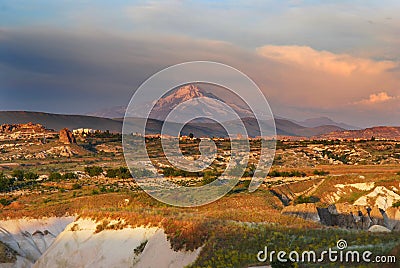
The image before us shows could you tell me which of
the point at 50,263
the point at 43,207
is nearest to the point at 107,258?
the point at 50,263

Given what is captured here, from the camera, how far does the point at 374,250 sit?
2616 centimetres

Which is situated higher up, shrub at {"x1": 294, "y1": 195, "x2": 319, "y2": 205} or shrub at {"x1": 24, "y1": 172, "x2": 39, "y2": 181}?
shrub at {"x1": 294, "y1": 195, "x2": 319, "y2": 205}

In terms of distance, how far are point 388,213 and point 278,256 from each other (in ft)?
124

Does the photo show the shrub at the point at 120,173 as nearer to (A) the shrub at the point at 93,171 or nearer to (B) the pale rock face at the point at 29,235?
(A) the shrub at the point at 93,171

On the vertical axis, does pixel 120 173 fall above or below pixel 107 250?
below

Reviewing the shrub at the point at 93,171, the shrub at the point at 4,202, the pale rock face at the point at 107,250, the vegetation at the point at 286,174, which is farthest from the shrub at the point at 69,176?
the pale rock face at the point at 107,250

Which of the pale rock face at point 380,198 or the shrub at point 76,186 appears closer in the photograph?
the pale rock face at point 380,198

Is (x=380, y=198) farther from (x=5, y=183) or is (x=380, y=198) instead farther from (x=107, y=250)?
(x=5, y=183)

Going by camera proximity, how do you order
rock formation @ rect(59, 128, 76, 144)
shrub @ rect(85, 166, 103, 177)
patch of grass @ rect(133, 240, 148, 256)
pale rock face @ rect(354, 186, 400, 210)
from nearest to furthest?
patch of grass @ rect(133, 240, 148, 256)
pale rock face @ rect(354, 186, 400, 210)
shrub @ rect(85, 166, 103, 177)
rock formation @ rect(59, 128, 76, 144)

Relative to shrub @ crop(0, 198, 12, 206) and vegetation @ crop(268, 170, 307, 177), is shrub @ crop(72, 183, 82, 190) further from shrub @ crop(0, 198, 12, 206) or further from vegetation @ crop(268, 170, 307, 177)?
vegetation @ crop(268, 170, 307, 177)

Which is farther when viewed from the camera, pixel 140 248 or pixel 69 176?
pixel 69 176

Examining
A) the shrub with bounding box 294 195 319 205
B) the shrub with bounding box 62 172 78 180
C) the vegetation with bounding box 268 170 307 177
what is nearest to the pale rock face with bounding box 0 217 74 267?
the shrub with bounding box 294 195 319 205

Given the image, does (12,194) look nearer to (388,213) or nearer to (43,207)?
(43,207)

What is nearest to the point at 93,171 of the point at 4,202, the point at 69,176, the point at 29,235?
the point at 69,176
